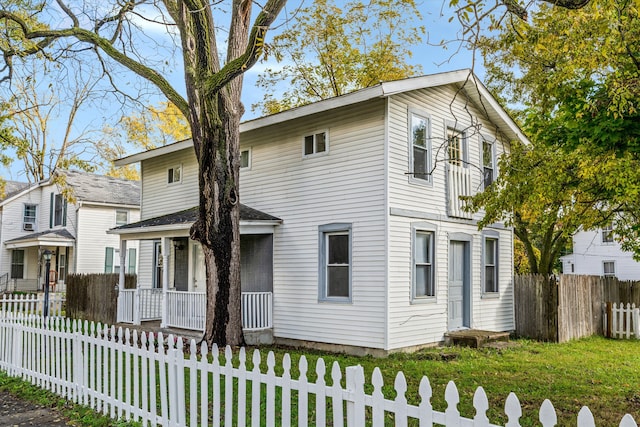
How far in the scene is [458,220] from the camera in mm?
13688

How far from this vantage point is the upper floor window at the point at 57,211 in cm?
3008

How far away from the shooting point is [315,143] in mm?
13039

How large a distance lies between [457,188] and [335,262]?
3.83 metres

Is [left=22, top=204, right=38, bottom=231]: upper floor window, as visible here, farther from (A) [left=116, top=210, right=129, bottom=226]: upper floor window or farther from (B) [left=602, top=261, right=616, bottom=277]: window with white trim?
(B) [left=602, top=261, right=616, bottom=277]: window with white trim

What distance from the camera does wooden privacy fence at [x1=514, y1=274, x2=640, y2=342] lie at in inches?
569

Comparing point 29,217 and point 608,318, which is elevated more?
point 29,217

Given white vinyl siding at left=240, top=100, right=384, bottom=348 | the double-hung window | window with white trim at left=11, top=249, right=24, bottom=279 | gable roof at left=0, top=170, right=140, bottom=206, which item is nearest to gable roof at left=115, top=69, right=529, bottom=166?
white vinyl siding at left=240, top=100, right=384, bottom=348

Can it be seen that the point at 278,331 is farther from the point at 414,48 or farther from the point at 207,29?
the point at 414,48

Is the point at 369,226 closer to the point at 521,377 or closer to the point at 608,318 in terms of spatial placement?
the point at 521,377

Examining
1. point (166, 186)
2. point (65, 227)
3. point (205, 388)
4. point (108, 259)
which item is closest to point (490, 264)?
point (166, 186)

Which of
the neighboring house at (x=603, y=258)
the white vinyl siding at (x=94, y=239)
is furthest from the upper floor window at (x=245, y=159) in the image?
the neighboring house at (x=603, y=258)

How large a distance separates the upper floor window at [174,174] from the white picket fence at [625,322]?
45.3 ft

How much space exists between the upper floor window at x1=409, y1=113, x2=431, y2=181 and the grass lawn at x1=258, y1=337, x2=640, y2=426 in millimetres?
4113

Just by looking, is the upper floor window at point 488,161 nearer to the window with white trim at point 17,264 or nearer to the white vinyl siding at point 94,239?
the white vinyl siding at point 94,239
